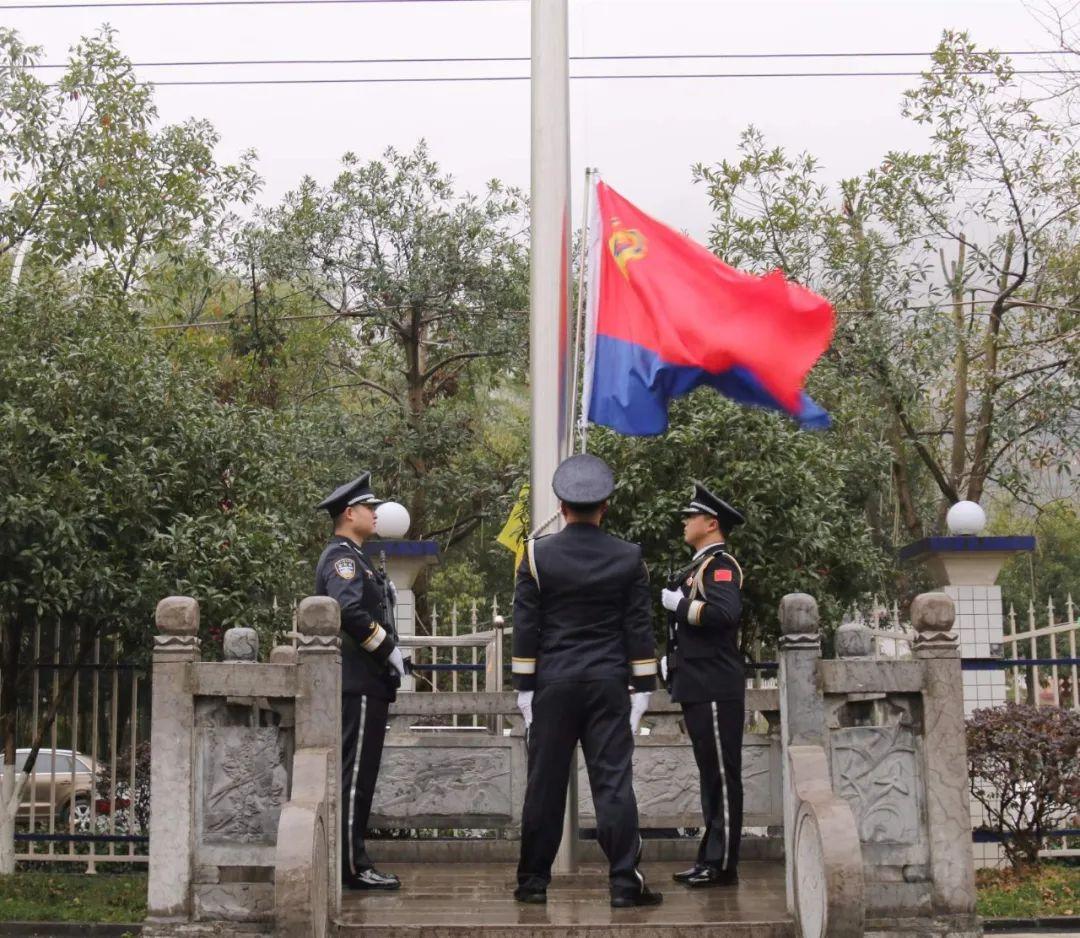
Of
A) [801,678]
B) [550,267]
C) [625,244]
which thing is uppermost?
[625,244]

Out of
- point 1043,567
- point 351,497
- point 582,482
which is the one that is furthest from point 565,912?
point 1043,567

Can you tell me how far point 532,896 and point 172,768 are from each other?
64.8 inches

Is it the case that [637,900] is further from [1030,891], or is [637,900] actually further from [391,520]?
[391,520]

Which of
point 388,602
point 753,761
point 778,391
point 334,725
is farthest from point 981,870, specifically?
point 334,725

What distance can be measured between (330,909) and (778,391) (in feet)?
11.0

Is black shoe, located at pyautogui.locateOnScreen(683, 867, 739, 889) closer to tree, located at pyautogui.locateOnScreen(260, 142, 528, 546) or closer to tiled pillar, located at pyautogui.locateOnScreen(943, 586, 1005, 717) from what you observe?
tiled pillar, located at pyautogui.locateOnScreen(943, 586, 1005, 717)

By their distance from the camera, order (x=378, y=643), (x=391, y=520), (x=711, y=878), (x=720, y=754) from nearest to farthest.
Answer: (x=378, y=643), (x=720, y=754), (x=711, y=878), (x=391, y=520)

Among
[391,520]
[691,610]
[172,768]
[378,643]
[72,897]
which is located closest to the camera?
[172,768]

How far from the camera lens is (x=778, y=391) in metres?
7.40

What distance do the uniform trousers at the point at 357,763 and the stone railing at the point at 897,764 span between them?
6.38ft

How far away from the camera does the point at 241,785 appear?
19.7 ft

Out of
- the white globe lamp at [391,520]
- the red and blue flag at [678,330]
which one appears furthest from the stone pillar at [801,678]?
the white globe lamp at [391,520]

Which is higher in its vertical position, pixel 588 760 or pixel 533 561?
pixel 533 561

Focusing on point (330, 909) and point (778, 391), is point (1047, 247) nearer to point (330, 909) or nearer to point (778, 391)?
point (778, 391)
